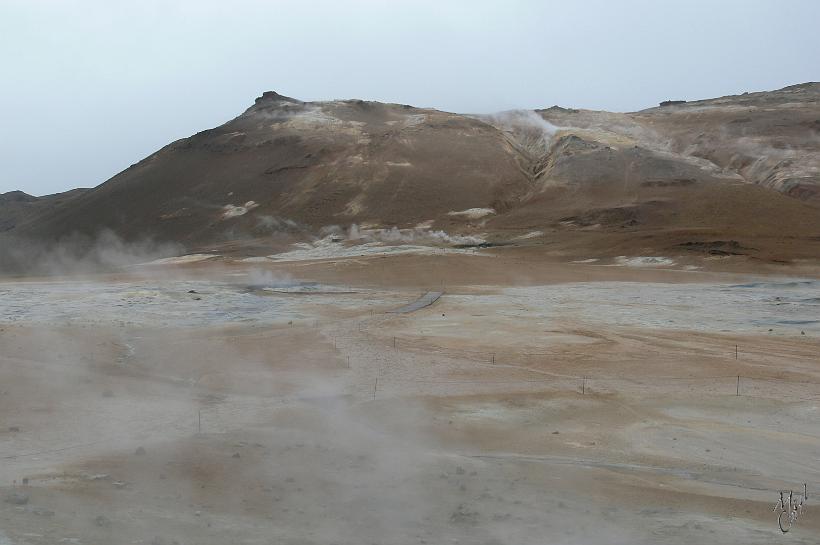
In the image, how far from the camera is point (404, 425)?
12.4 meters

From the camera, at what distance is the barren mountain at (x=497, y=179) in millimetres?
61062

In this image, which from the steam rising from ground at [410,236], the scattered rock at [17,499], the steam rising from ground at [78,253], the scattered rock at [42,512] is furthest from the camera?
the steam rising from ground at [78,253]

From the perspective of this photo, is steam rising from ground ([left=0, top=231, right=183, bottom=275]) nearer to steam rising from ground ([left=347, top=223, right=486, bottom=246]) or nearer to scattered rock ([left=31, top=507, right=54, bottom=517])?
steam rising from ground ([left=347, top=223, right=486, bottom=246])

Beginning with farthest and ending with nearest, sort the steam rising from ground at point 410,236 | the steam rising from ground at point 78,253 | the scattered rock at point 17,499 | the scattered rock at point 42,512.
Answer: the steam rising from ground at point 78,253
the steam rising from ground at point 410,236
the scattered rock at point 17,499
the scattered rock at point 42,512

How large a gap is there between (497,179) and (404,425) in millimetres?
67141

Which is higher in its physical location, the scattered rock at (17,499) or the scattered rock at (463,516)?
the scattered rock at (17,499)

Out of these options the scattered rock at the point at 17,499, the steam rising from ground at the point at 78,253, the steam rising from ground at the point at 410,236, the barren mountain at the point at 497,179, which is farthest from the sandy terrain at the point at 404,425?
the steam rising from ground at the point at 78,253

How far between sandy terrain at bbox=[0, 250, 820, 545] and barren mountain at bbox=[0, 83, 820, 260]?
3123 centimetres

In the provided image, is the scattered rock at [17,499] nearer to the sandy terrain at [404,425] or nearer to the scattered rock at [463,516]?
the sandy terrain at [404,425]

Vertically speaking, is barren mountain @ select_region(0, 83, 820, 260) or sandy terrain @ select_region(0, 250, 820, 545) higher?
barren mountain @ select_region(0, 83, 820, 260)

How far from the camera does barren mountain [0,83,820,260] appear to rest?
61062 millimetres

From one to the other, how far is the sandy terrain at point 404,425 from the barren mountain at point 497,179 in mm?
31235

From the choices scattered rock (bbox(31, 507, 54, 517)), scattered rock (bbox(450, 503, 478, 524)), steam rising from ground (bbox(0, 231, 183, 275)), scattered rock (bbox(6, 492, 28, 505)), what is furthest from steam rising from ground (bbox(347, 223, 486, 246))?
scattered rock (bbox(31, 507, 54, 517))

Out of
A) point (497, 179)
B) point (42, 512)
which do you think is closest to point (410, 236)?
point (497, 179)
